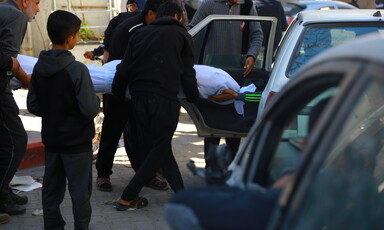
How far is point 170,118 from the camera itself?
17.6 ft

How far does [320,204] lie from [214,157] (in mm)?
459

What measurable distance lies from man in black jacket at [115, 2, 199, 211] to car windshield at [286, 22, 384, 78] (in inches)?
35.0

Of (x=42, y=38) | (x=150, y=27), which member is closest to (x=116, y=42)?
(x=150, y=27)

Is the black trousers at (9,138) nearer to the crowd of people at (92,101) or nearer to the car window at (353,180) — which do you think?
the crowd of people at (92,101)

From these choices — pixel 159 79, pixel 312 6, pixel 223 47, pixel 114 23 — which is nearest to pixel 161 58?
pixel 159 79

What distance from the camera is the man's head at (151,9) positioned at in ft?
18.9

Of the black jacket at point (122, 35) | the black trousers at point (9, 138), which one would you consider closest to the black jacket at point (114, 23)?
the black jacket at point (122, 35)

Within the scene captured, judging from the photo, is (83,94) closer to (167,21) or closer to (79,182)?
(79,182)

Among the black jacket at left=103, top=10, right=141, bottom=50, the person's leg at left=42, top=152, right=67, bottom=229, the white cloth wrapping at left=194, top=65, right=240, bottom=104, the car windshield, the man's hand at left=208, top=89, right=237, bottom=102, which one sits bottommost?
the person's leg at left=42, top=152, right=67, bottom=229

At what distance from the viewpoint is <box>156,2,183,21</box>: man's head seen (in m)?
5.44

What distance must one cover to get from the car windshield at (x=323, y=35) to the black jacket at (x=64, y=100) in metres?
1.79

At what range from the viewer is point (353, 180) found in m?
3.02

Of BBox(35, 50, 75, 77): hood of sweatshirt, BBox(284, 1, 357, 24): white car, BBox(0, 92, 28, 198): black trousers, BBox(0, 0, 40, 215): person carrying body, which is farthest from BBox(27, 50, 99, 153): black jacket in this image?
BBox(284, 1, 357, 24): white car

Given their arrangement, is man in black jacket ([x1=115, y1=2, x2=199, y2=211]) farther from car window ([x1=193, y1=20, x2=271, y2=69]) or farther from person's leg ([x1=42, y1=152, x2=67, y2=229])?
car window ([x1=193, y1=20, x2=271, y2=69])
